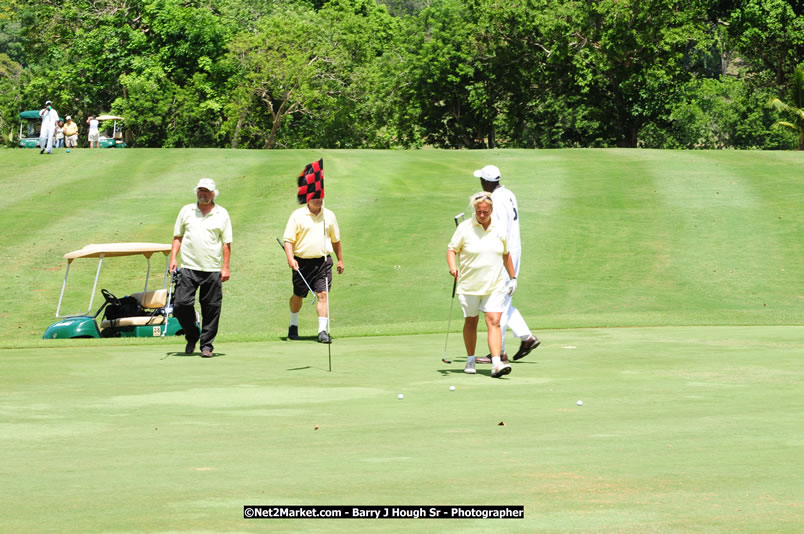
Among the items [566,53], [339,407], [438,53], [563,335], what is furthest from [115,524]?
[438,53]

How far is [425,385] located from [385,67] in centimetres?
6732

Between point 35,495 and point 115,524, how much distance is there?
850 millimetres

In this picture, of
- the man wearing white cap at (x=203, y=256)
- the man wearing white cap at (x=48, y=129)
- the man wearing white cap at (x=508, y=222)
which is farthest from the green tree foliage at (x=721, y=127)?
the man wearing white cap at (x=508, y=222)

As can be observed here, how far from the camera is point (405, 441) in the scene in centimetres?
697

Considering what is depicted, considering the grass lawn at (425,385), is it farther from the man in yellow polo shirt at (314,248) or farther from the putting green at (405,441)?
the man in yellow polo shirt at (314,248)

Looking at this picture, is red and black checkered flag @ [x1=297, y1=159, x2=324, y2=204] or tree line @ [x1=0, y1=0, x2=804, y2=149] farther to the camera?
tree line @ [x1=0, y1=0, x2=804, y2=149]

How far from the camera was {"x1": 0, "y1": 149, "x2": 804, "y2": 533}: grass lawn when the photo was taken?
17.1 feet

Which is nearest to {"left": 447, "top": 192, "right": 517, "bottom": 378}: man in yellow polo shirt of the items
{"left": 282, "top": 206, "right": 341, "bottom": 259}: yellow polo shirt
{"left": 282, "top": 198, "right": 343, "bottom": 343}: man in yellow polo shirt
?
{"left": 282, "top": 198, "right": 343, "bottom": 343}: man in yellow polo shirt

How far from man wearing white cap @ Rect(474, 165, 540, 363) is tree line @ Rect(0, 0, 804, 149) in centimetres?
5231

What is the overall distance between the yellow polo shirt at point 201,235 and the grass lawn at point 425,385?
4.08 ft

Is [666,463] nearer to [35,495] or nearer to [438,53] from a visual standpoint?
[35,495]

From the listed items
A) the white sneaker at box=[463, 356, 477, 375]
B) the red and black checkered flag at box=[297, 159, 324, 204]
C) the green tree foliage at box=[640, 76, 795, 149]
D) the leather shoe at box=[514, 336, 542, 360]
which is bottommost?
the white sneaker at box=[463, 356, 477, 375]

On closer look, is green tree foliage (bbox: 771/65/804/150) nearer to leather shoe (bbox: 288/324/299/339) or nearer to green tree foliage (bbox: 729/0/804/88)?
green tree foliage (bbox: 729/0/804/88)

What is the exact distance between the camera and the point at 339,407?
8.71 m
